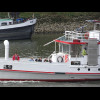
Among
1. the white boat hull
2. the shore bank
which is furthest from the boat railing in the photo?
the shore bank

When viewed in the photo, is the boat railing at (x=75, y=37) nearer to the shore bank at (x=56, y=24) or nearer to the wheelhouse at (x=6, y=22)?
the wheelhouse at (x=6, y=22)

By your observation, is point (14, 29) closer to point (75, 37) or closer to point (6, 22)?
point (6, 22)

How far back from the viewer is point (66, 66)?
33.5m

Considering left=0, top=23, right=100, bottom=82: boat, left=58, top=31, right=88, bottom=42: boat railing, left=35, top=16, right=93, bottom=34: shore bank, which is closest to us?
left=0, top=23, right=100, bottom=82: boat

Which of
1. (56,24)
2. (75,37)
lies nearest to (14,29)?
(56,24)

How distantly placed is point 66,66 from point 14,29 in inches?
1734

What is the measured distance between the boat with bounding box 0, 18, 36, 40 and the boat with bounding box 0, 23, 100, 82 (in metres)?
42.3

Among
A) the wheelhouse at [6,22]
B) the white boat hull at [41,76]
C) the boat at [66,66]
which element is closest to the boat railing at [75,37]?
the boat at [66,66]

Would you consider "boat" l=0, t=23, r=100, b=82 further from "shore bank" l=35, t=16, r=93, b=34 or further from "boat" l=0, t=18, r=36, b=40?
"shore bank" l=35, t=16, r=93, b=34

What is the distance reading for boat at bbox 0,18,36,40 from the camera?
75.9 meters

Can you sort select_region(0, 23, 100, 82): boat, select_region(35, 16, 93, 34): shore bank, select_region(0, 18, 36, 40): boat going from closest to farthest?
select_region(0, 23, 100, 82): boat
select_region(0, 18, 36, 40): boat
select_region(35, 16, 93, 34): shore bank

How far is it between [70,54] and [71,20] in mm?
63886

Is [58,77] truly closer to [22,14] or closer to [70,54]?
[70,54]

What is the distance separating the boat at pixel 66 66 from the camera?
33.5 metres
